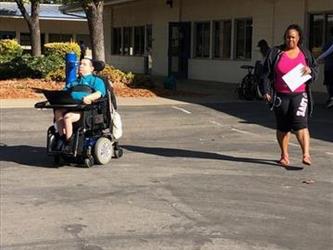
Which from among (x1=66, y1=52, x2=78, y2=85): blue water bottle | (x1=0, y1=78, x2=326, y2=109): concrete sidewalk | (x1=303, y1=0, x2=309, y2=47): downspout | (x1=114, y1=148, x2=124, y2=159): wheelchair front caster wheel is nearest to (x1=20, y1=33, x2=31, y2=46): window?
(x1=0, y1=78, x2=326, y2=109): concrete sidewalk

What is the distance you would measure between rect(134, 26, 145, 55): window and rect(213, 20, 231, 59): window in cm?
774

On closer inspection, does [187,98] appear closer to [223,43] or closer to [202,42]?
[223,43]

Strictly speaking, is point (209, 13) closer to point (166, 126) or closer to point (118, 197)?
point (166, 126)

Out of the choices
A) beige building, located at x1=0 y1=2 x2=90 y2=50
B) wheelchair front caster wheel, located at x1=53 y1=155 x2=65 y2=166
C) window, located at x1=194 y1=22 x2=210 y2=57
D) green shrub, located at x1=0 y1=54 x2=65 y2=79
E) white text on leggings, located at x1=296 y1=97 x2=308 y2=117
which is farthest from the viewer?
beige building, located at x1=0 y1=2 x2=90 y2=50

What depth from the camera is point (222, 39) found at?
25.6m

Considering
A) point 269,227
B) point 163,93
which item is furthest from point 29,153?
point 163,93

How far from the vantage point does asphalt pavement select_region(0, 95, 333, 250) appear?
575cm

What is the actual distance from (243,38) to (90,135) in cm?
1618

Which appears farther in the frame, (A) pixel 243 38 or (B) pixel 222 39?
(B) pixel 222 39

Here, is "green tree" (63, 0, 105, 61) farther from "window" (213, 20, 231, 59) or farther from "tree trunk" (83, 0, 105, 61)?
"window" (213, 20, 231, 59)

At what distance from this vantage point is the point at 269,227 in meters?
6.07

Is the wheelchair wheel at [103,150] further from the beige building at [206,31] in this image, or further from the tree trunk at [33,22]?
the tree trunk at [33,22]

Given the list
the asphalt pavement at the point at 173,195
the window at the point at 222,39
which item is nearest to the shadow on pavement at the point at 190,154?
the asphalt pavement at the point at 173,195

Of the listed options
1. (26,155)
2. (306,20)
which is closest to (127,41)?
(306,20)
